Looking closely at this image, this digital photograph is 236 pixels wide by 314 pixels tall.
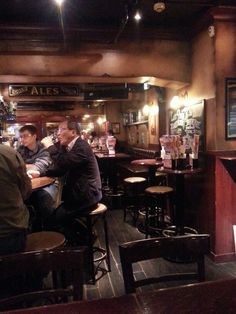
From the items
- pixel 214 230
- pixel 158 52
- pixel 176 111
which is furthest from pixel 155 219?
pixel 158 52

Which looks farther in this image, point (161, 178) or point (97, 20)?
point (161, 178)

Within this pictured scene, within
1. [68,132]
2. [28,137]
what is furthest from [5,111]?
[68,132]

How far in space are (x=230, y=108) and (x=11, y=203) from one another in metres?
2.72

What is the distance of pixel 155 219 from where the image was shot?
16.0 ft

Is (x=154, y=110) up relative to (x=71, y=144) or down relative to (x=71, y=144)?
up

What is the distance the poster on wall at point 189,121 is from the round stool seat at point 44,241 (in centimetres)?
215

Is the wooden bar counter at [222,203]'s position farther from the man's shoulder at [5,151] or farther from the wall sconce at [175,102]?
the man's shoulder at [5,151]

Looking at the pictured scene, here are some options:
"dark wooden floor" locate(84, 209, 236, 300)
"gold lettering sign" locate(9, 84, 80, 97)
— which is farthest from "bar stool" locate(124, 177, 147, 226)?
"gold lettering sign" locate(9, 84, 80, 97)

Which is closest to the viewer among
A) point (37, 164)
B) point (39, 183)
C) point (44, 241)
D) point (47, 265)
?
point (47, 265)

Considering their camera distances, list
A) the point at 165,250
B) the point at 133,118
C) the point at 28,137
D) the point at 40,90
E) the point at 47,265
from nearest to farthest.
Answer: the point at 47,265 < the point at 165,250 < the point at 28,137 < the point at 40,90 < the point at 133,118

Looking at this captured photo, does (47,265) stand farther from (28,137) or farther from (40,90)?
(40,90)

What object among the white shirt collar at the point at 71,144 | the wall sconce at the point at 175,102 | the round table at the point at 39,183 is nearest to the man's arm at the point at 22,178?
the round table at the point at 39,183

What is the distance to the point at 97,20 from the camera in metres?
3.76

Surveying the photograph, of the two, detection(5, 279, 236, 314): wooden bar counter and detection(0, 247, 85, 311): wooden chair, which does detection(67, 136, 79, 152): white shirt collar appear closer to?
detection(0, 247, 85, 311): wooden chair
